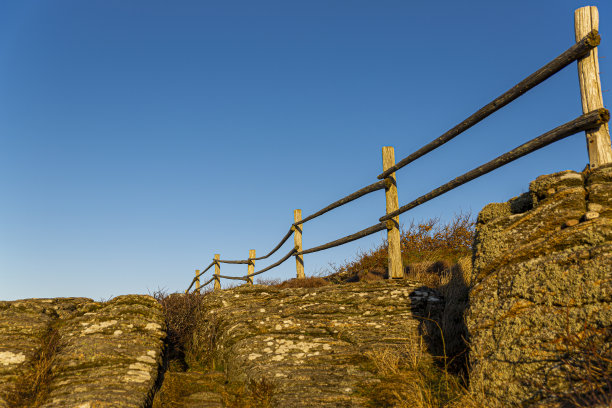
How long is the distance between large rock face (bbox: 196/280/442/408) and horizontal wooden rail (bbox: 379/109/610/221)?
136 cm

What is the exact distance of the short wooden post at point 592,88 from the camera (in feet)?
10.9

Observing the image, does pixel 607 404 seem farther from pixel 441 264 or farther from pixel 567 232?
pixel 441 264

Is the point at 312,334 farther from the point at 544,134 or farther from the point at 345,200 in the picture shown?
the point at 345,200

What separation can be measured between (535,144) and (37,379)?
4.90 meters

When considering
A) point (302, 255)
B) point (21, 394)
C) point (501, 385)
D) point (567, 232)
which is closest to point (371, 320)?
point (501, 385)

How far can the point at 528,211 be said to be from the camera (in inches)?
136

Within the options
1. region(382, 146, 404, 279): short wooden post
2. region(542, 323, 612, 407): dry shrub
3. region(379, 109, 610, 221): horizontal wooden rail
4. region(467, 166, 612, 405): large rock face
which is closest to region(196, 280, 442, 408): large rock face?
region(382, 146, 404, 279): short wooden post

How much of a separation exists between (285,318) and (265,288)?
A: 1172mm

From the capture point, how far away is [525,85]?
13.4 feet

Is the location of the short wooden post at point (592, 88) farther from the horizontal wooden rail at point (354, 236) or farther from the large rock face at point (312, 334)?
the horizontal wooden rail at point (354, 236)

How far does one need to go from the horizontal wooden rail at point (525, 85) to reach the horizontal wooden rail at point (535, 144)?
22.0 inches

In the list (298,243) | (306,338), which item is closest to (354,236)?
(298,243)

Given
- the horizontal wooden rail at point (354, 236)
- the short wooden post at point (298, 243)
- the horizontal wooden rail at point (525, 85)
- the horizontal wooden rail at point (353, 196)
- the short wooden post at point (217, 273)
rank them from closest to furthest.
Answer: the horizontal wooden rail at point (525, 85), the horizontal wooden rail at point (354, 236), the horizontal wooden rail at point (353, 196), the short wooden post at point (298, 243), the short wooden post at point (217, 273)

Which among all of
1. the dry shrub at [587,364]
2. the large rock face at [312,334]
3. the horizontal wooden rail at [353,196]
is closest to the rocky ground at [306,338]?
the large rock face at [312,334]
